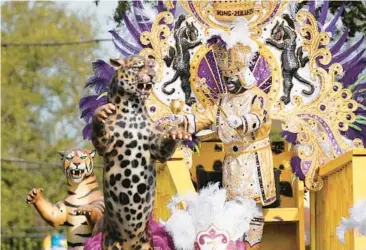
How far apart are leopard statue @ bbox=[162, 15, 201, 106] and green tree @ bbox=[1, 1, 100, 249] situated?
8.60m

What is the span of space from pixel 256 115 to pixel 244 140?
7.3 inches

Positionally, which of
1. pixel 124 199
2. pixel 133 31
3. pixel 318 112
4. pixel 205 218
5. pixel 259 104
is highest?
pixel 133 31

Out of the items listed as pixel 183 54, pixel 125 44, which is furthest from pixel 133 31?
pixel 183 54

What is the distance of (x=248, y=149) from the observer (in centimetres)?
670

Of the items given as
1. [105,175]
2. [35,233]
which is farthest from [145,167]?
[35,233]

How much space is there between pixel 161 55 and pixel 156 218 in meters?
1.10

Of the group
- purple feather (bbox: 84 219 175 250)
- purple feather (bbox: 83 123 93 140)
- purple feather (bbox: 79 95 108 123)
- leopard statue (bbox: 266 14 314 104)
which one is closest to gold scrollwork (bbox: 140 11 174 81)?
purple feather (bbox: 79 95 108 123)

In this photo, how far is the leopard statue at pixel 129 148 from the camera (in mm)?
5191

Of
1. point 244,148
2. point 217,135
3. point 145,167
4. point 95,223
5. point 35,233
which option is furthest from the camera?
point 35,233

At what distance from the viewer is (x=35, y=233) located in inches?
623

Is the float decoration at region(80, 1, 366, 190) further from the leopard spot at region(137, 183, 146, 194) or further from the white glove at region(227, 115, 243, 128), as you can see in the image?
the leopard spot at region(137, 183, 146, 194)

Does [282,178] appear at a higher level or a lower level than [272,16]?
lower

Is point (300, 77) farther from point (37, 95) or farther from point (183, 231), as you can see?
point (37, 95)

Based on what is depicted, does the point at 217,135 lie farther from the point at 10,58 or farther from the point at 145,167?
the point at 10,58
